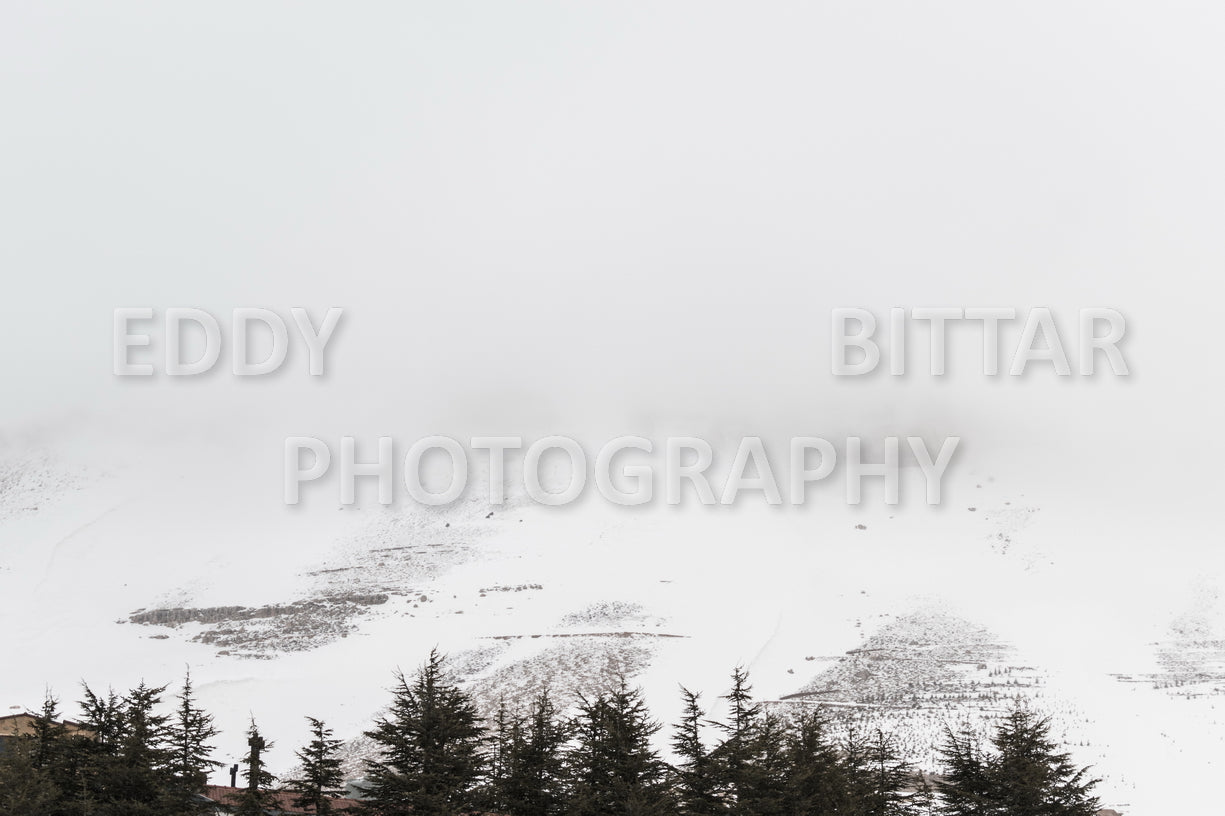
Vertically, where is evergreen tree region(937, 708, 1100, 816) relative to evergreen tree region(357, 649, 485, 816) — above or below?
below

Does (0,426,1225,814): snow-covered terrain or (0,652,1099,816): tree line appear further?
(0,426,1225,814): snow-covered terrain

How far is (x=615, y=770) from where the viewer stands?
59.5 ft

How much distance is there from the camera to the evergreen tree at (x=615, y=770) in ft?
55.9

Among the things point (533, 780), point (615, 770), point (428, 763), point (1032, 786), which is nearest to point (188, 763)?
point (428, 763)

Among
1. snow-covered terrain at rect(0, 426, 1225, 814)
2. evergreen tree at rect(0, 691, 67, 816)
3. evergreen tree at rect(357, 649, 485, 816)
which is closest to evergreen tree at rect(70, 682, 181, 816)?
evergreen tree at rect(0, 691, 67, 816)

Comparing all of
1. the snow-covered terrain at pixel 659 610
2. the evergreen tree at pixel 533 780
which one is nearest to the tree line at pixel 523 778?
the evergreen tree at pixel 533 780

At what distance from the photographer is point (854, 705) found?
46.9 meters

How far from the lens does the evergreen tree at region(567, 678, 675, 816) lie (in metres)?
17.0

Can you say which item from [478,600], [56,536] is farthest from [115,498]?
[478,600]

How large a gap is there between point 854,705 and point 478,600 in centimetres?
3164

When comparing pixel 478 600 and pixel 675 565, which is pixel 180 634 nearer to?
pixel 478 600

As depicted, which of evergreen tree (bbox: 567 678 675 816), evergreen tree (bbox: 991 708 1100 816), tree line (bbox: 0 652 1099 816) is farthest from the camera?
evergreen tree (bbox: 991 708 1100 816)

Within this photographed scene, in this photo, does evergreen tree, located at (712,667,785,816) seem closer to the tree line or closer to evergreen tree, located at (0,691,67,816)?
the tree line

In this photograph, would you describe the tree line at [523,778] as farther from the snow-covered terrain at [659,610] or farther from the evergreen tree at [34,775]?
the snow-covered terrain at [659,610]
